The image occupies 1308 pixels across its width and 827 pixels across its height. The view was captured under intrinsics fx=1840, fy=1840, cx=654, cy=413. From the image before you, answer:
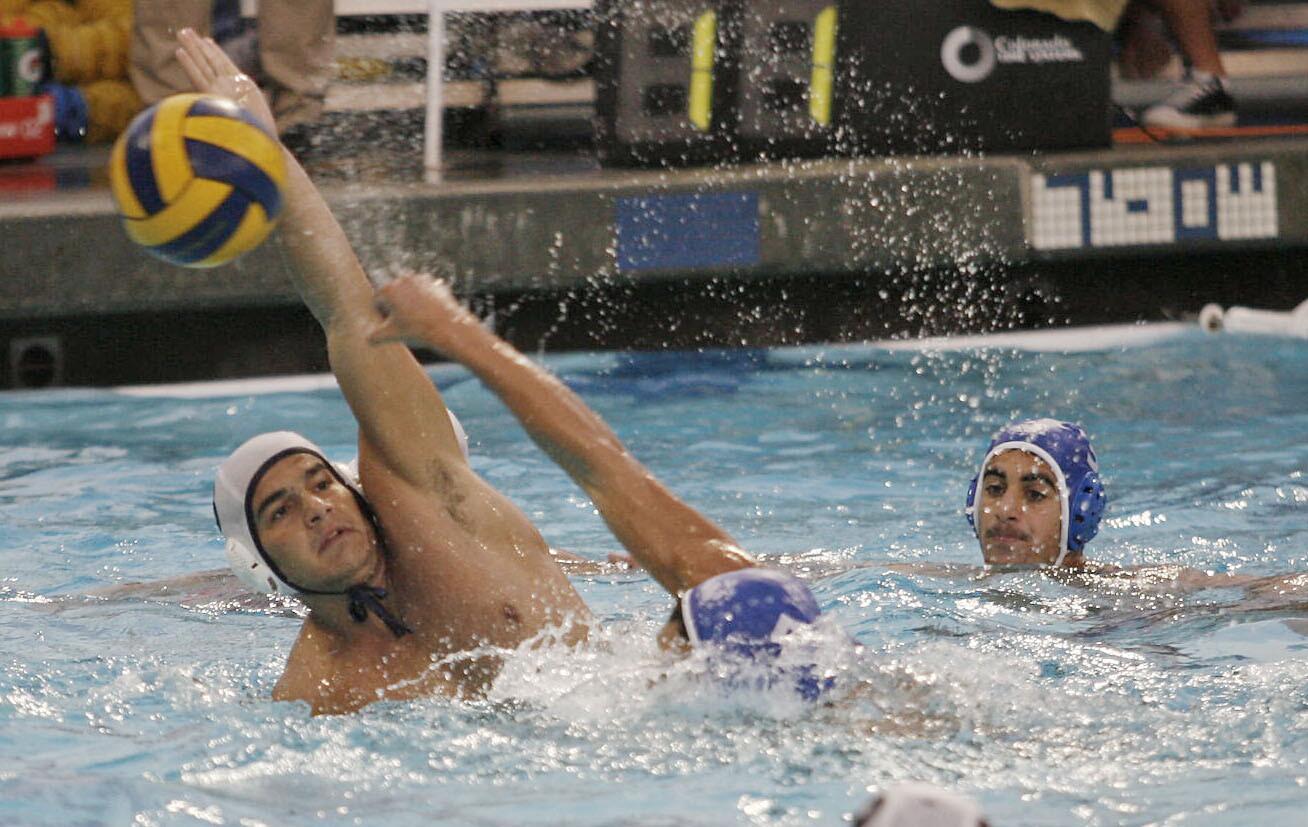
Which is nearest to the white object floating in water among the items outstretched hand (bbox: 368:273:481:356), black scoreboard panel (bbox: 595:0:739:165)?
black scoreboard panel (bbox: 595:0:739:165)

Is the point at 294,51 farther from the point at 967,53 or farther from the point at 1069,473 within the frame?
the point at 1069,473

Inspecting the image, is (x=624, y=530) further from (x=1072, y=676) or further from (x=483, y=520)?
(x=1072, y=676)

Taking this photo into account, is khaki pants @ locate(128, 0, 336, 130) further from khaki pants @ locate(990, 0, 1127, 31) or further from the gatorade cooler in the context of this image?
khaki pants @ locate(990, 0, 1127, 31)

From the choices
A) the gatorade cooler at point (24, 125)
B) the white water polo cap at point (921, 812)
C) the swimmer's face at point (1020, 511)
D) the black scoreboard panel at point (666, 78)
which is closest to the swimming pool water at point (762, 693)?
the swimmer's face at point (1020, 511)

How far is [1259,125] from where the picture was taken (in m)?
8.19

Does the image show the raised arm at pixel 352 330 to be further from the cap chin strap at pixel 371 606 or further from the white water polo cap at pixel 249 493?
the cap chin strap at pixel 371 606

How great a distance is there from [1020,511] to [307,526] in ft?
5.82

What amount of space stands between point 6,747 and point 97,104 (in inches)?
228

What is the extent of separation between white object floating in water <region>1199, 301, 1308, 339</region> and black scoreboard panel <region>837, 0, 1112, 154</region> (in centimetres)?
86

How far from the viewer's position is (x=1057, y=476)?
4277mm

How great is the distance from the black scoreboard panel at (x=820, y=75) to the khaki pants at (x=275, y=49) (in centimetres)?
127

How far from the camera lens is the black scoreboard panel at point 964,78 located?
7109 mm

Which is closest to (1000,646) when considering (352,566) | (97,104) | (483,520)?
(483,520)

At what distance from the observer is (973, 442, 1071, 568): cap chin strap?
428cm
